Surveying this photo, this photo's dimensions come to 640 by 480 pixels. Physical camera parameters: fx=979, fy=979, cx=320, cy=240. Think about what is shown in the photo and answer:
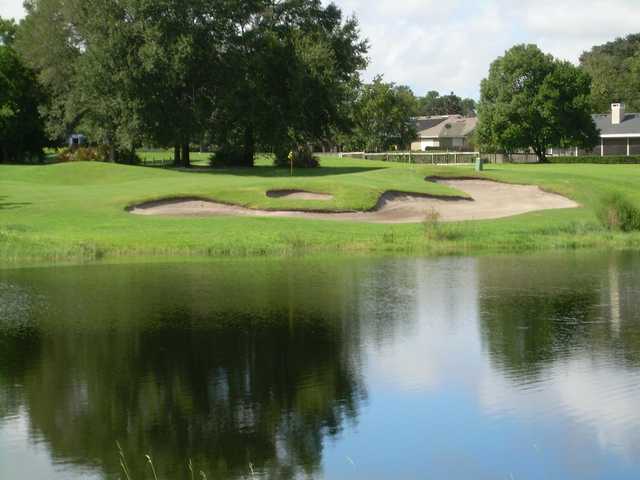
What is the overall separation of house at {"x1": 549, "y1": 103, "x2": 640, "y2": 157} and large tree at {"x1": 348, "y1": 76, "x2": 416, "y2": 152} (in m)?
23.0

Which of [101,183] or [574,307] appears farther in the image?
[101,183]

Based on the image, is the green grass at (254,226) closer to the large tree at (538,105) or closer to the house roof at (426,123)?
the large tree at (538,105)

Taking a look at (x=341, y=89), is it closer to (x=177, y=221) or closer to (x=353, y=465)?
(x=177, y=221)

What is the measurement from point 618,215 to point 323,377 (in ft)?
85.8

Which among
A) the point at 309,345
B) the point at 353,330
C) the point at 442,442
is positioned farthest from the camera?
the point at 353,330

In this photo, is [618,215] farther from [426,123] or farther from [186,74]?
[426,123]

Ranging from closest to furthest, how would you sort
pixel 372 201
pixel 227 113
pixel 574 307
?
pixel 574 307 < pixel 372 201 < pixel 227 113

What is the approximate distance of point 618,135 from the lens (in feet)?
372

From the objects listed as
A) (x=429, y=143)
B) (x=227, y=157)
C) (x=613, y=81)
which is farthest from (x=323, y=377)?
(x=429, y=143)

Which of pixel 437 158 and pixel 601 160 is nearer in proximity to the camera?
pixel 437 158

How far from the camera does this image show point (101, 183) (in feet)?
183

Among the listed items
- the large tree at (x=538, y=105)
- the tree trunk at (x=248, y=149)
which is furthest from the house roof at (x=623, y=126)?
the tree trunk at (x=248, y=149)

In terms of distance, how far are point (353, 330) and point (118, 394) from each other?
21.7 ft

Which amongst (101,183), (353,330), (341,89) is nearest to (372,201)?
(101,183)
